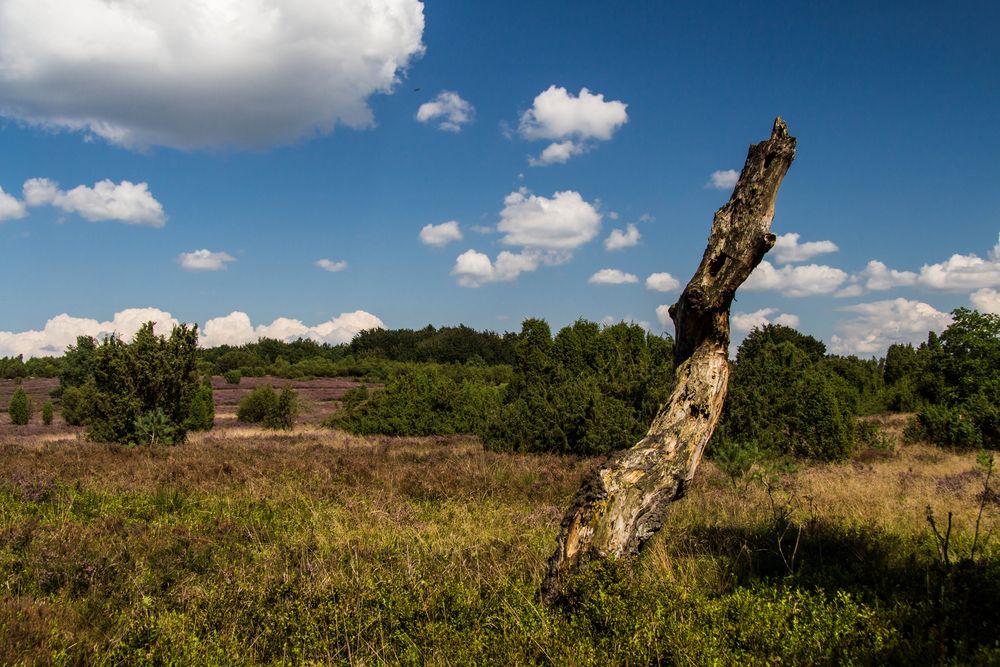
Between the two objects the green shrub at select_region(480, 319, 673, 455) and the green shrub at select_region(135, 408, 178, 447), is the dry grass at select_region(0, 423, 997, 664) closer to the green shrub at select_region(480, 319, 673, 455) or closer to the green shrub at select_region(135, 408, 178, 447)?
the green shrub at select_region(480, 319, 673, 455)

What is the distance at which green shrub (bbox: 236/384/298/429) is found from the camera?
3169 cm

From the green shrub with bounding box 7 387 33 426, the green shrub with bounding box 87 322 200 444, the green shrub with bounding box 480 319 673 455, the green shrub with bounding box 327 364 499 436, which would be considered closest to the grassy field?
the green shrub with bounding box 480 319 673 455

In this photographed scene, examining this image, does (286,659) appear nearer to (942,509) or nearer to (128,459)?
(942,509)

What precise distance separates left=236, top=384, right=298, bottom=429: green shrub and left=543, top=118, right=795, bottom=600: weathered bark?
94.5ft

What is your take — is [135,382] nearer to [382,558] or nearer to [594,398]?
[594,398]

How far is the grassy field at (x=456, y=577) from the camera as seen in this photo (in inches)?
146

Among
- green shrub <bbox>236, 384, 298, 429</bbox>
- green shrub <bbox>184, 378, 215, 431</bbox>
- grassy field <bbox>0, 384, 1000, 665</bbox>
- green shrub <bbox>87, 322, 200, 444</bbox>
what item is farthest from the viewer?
green shrub <bbox>236, 384, 298, 429</bbox>

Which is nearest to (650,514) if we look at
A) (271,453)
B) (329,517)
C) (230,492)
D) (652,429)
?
(652,429)

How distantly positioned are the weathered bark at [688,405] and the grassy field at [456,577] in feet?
1.13

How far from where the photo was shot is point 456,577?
5219 mm

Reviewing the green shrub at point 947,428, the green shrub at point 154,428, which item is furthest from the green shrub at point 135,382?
the green shrub at point 947,428

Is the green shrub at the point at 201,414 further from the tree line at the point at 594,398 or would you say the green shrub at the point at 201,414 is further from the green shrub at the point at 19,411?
the green shrub at the point at 19,411

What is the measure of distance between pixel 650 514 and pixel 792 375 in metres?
14.7

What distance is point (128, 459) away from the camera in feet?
43.1
